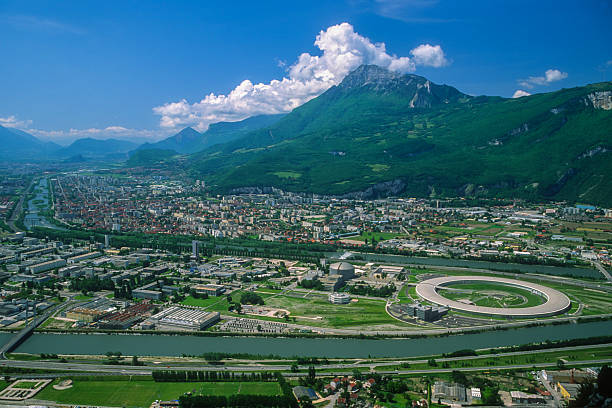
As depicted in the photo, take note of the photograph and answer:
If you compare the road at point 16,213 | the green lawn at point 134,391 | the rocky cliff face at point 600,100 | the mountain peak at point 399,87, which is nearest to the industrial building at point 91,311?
the green lawn at point 134,391

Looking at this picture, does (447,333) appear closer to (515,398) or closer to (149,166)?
(515,398)

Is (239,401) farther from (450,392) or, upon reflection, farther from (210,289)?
(210,289)

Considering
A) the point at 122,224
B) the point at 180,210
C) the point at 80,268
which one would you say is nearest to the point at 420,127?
the point at 180,210

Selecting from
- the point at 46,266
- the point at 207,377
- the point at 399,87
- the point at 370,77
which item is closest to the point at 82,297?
the point at 46,266

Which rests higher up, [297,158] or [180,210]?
[297,158]

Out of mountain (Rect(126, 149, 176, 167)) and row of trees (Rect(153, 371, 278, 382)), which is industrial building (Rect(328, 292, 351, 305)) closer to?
row of trees (Rect(153, 371, 278, 382))

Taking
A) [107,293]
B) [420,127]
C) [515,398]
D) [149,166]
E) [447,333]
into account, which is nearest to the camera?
[515,398]
